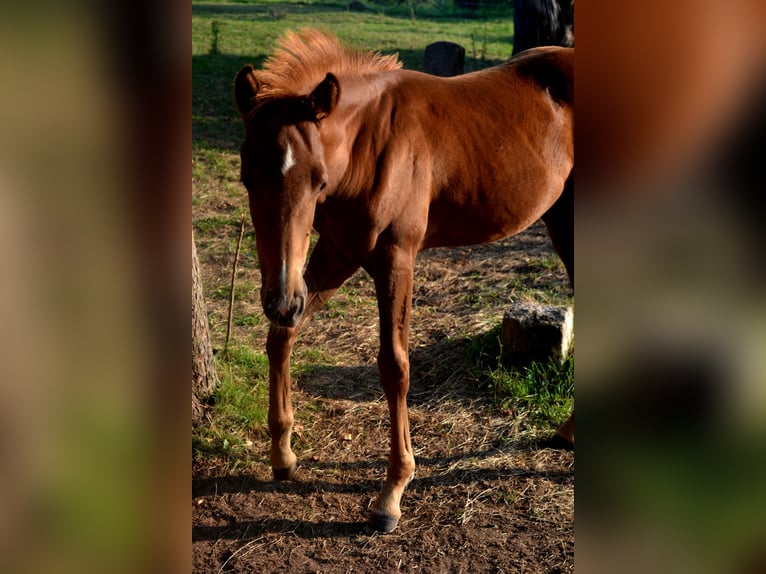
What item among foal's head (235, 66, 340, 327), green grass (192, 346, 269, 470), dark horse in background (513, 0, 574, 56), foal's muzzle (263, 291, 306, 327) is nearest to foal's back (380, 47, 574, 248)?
foal's head (235, 66, 340, 327)

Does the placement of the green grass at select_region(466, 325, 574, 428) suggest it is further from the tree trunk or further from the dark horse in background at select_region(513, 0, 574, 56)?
the dark horse in background at select_region(513, 0, 574, 56)

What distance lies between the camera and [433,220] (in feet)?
11.3

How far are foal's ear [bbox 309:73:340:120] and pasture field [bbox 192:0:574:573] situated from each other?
46.6 inches

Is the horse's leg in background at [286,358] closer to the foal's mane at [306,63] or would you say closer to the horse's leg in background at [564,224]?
the foal's mane at [306,63]

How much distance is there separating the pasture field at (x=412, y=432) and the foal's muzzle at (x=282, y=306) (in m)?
1.11

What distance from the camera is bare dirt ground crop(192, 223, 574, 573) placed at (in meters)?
3.12

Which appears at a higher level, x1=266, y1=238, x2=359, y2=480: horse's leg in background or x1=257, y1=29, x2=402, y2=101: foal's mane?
x1=257, y1=29, x2=402, y2=101: foal's mane

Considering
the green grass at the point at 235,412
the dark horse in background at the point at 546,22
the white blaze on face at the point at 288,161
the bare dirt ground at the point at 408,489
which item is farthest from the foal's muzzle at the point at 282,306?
the dark horse in background at the point at 546,22

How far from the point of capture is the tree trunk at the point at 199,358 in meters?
3.78
